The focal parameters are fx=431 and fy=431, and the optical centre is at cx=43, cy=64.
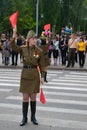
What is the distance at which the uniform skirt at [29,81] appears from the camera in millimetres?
8078

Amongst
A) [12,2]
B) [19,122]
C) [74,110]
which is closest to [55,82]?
[74,110]

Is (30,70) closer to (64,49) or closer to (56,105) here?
(56,105)

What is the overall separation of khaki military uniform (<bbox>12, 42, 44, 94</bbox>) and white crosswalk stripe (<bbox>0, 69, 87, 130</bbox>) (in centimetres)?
77

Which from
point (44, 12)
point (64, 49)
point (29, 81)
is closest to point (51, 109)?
point (29, 81)

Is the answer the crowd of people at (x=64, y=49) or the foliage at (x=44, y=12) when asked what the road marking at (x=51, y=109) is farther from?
the foliage at (x=44, y=12)

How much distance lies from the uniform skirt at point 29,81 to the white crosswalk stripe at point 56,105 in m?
0.73

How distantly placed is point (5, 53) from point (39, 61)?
14488mm

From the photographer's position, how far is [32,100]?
8.19 metres

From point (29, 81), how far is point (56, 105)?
2.31 metres

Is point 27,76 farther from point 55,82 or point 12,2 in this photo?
point 12,2

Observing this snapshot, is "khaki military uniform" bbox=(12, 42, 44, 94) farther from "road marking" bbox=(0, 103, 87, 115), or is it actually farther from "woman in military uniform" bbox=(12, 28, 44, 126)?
"road marking" bbox=(0, 103, 87, 115)

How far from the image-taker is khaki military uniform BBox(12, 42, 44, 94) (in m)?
8.09

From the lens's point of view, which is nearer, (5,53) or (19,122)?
(19,122)

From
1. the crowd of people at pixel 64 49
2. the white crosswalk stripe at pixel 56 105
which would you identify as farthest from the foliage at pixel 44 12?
the white crosswalk stripe at pixel 56 105
